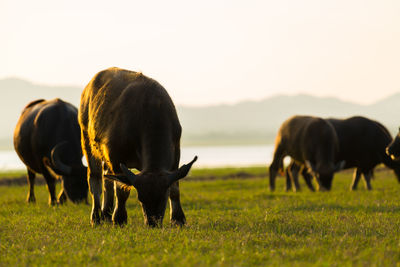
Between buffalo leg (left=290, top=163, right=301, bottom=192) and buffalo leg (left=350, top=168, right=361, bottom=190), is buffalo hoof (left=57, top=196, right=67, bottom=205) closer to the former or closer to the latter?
buffalo leg (left=290, top=163, right=301, bottom=192)

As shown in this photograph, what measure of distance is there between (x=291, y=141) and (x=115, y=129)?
42.5ft

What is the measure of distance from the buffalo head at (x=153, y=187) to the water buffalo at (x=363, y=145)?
1416 centimetres

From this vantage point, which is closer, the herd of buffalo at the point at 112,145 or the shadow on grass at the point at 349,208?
the herd of buffalo at the point at 112,145

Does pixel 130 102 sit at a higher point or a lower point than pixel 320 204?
higher

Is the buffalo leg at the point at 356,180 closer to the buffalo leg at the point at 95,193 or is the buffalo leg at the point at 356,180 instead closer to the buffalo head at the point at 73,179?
the buffalo head at the point at 73,179

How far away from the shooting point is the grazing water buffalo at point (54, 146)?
13531mm

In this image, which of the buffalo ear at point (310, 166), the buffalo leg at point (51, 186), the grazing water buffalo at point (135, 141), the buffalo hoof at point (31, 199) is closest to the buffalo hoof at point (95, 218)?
the grazing water buffalo at point (135, 141)

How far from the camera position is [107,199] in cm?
977

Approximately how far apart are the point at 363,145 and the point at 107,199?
14.6 metres

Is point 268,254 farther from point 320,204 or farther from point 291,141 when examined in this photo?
point 291,141

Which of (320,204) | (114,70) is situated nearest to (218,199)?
(320,204)

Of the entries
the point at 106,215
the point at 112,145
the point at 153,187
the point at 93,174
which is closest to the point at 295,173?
Result: the point at 93,174

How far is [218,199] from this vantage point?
15.6 m

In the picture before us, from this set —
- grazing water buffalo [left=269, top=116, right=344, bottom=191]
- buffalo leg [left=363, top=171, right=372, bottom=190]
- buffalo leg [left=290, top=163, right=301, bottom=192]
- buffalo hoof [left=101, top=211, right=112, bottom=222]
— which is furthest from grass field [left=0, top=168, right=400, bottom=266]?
buffalo leg [left=290, top=163, right=301, bottom=192]
